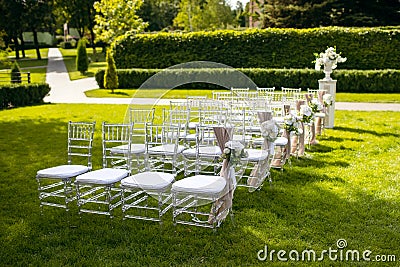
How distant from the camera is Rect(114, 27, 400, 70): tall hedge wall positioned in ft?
60.6

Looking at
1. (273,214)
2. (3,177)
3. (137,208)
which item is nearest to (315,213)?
(273,214)

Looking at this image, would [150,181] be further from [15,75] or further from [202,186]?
[15,75]

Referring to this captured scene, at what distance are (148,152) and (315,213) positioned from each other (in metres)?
2.30

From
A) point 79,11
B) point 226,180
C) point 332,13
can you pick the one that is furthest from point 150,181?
point 79,11

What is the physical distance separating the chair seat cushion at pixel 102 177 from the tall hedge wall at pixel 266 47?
15.7 m

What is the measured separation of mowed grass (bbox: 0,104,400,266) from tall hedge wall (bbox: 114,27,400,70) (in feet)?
40.3

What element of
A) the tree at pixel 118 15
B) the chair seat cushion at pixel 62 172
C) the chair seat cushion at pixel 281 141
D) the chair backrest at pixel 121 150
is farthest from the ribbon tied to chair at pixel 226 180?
the tree at pixel 118 15

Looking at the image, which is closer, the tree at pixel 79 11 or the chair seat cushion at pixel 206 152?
the chair seat cushion at pixel 206 152

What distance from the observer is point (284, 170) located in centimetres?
672

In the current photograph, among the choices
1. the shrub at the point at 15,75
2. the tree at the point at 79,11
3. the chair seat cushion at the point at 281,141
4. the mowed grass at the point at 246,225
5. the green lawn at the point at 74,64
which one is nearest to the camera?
the mowed grass at the point at 246,225

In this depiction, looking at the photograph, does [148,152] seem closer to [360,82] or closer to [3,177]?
[3,177]

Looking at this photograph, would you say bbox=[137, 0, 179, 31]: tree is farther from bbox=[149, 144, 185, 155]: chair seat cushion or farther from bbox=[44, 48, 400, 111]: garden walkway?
bbox=[149, 144, 185, 155]: chair seat cushion

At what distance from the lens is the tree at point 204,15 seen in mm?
33188

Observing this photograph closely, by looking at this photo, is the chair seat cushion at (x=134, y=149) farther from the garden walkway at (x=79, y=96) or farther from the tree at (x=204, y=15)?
the tree at (x=204, y=15)
